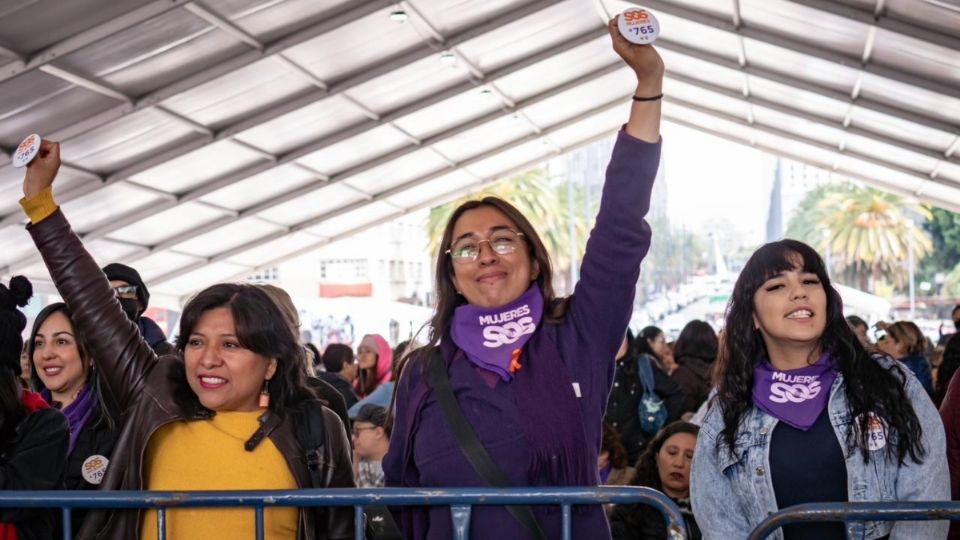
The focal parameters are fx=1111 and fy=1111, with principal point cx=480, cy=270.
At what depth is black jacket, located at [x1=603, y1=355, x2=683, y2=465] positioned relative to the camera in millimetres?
8406

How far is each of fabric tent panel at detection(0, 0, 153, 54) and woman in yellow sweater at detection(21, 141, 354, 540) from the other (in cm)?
927

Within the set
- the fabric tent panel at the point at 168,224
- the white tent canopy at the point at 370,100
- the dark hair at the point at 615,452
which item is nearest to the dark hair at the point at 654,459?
the dark hair at the point at 615,452

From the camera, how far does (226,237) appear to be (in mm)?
25641

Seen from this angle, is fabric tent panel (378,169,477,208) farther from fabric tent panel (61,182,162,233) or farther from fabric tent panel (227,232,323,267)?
fabric tent panel (61,182,162,233)

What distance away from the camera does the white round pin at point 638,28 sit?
119 inches

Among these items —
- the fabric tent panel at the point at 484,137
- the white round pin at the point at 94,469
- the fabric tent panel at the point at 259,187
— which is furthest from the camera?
the fabric tent panel at the point at 484,137

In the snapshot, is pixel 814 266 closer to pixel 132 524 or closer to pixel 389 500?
pixel 389 500

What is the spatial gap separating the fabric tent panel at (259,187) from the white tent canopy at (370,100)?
0.27 feet

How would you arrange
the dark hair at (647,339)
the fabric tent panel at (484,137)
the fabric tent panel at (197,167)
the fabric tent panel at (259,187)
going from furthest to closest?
the fabric tent panel at (484,137)
the fabric tent panel at (259,187)
the fabric tent panel at (197,167)
the dark hair at (647,339)

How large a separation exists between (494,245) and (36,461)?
171cm

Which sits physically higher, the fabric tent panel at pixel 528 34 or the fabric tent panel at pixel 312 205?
the fabric tent panel at pixel 528 34

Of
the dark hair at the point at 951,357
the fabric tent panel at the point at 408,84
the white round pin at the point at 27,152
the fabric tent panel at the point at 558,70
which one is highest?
the fabric tent panel at the point at 558,70

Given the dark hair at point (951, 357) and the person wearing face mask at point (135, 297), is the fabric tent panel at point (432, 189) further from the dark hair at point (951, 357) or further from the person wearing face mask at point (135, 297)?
the person wearing face mask at point (135, 297)

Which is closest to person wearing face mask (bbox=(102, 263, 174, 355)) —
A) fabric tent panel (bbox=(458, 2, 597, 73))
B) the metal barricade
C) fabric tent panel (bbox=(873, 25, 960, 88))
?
the metal barricade
